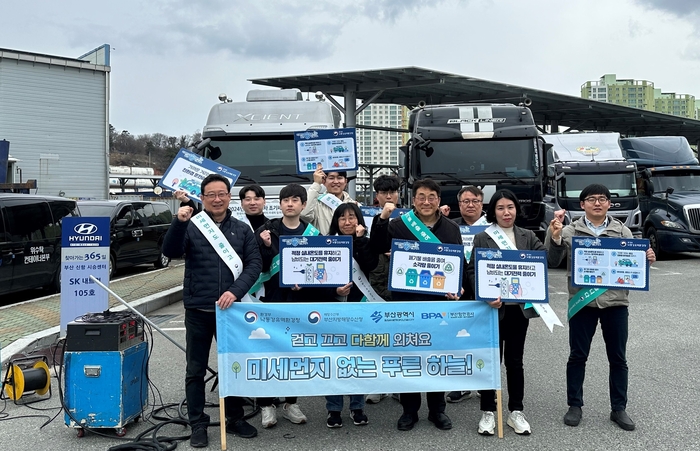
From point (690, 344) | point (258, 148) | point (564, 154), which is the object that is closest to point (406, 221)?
point (690, 344)

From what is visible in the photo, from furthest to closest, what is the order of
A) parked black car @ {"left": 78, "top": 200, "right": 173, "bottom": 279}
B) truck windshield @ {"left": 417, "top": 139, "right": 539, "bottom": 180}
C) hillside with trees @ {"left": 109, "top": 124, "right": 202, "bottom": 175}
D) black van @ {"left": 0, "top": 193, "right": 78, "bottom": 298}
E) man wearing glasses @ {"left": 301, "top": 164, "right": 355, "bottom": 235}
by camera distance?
1. hillside with trees @ {"left": 109, "top": 124, "right": 202, "bottom": 175}
2. parked black car @ {"left": 78, "top": 200, "right": 173, "bottom": 279}
3. truck windshield @ {"left": 417, "top": 139, "right": 539, "bottom": 180}
4. black van @ {"left": 0, "top": 193, "right": 78, "bottom": 298}
5. man wearing glasses @ {"left": 301, "top": 164, "right": 355, "bottom": 235}

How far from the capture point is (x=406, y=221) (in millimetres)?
4996

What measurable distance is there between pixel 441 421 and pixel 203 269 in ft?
7.25

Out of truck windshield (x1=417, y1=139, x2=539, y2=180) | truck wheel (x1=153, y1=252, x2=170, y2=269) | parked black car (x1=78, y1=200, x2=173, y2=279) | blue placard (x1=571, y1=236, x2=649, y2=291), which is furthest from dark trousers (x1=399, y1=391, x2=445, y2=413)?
truck wheel (x1=153, y1=252, x2=170, y2=269)

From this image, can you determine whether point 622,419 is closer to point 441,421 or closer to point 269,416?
point 441,421

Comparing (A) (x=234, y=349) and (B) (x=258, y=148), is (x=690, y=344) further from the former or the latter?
(B) (x=258, y=148)

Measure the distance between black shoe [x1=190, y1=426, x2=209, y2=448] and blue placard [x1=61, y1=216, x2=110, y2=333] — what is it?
12.7 ft

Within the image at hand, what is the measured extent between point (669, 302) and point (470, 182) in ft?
13.2

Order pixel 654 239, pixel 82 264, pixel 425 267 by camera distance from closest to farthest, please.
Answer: pixel 425 267
pixel 82 264
pixel 654 239

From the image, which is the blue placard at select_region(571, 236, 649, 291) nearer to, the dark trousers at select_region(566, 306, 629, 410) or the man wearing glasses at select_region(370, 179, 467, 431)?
the dark trousers at select_region(566, 306, 629, 410)

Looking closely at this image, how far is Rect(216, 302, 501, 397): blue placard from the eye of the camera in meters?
4.71

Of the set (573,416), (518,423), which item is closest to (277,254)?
(518,423)

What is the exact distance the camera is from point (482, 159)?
11.9 m

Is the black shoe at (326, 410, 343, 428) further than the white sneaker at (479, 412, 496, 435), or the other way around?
the black shoe at (326, 410, 343, 428)
